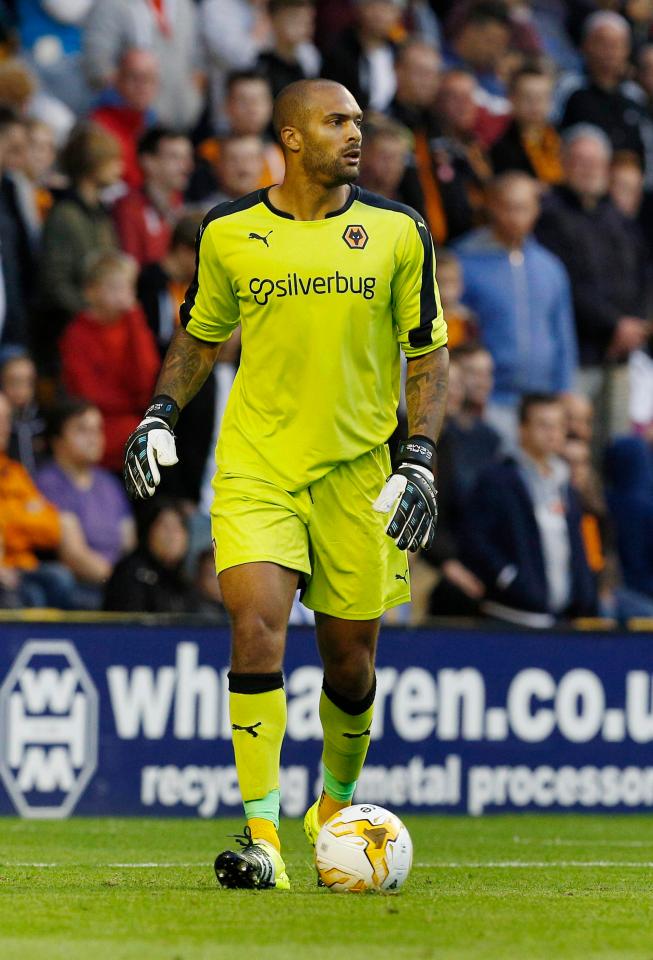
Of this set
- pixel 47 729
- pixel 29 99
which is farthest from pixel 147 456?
pixel 29 99

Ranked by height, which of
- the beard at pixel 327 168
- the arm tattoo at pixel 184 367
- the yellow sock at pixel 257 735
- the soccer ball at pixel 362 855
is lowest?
the soccer ball at pixel 362 855

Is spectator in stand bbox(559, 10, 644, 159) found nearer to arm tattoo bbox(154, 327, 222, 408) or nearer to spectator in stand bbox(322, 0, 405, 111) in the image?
spectator in stand bbox(322, 0, 405, 111)

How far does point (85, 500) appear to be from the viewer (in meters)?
11.6

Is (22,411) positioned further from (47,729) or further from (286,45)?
(286,45)

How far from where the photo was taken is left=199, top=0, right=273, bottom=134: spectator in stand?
14.4 m

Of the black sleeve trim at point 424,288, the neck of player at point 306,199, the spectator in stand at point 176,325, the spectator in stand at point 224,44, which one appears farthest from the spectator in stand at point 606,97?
the neck of player at point 306,199

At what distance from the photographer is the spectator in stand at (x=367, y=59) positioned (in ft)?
48.1

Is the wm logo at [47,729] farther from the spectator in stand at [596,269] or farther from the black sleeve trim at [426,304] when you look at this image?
the spectator in stand at [596,269]

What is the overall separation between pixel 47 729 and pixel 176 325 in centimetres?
295

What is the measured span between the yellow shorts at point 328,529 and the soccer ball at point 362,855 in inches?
29.4

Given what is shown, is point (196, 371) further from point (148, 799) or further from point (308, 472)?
point (148, 799)

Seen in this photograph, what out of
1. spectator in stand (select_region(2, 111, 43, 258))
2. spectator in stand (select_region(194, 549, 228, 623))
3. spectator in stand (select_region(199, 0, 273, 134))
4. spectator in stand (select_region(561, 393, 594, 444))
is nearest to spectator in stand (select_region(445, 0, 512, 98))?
spectator in stand (select_region(199, 0, 273, 134))

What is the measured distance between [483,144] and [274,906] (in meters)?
10.8

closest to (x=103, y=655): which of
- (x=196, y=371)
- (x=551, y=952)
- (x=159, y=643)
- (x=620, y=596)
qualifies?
(x=159, y=643)
